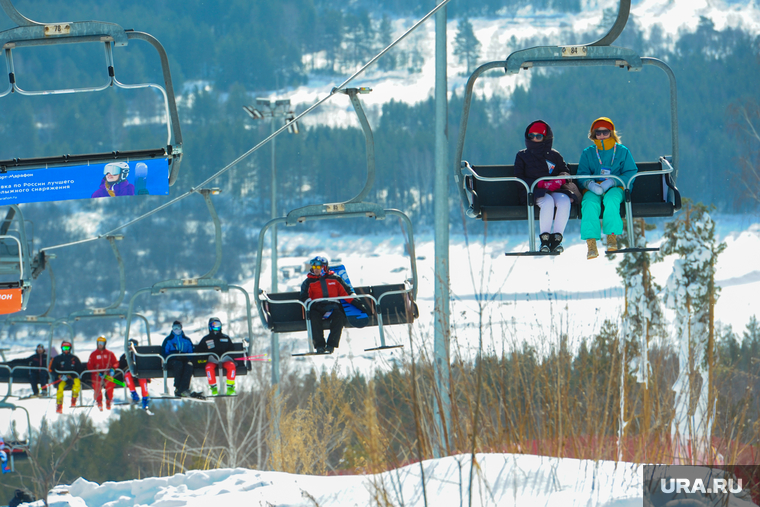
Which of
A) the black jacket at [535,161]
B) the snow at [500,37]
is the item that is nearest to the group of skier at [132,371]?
the black jacket at [535,161]

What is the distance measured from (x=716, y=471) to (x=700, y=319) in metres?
10.6

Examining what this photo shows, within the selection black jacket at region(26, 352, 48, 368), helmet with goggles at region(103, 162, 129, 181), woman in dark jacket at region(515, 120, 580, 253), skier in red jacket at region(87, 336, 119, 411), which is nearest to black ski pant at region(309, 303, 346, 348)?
helmet with goggles at region(103, 162, 129, 181)

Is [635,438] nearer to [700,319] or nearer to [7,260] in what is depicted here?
[7,260]

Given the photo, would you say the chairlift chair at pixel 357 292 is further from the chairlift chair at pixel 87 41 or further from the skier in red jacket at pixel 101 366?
the skier in red jacket at pixel 101 366

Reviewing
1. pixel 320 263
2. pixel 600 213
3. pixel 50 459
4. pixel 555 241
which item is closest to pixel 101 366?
pixel 50 459

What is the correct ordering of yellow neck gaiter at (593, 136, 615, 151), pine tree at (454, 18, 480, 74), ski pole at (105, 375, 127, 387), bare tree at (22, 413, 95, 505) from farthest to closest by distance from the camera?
pine tree at (454, 18, 480, 74) → ski pole at (105, 375, 127, 387) → yellow neck gaiter at (593, 136, 615, 151) → bare tree at (22, 413, 95, 505)

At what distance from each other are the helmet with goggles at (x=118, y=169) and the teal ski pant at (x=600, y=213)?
3350 millimetres

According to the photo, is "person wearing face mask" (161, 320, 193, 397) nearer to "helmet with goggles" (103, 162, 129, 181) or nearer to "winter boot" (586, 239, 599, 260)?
"helmet with goggles" (103, 162, 129, 181)

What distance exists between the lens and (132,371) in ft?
32.3

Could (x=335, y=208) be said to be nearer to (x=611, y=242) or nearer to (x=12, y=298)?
(x=611, y=242)

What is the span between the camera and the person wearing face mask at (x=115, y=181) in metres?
6.33

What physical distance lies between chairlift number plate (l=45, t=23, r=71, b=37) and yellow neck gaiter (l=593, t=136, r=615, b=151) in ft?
12.3

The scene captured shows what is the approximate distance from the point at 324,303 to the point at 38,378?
742 cm

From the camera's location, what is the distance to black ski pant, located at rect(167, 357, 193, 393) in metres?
10.2
